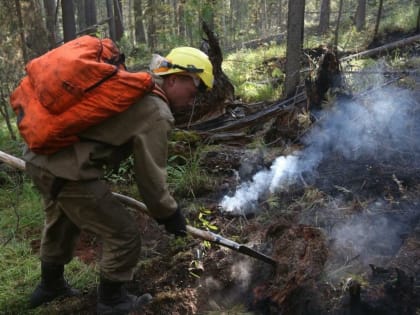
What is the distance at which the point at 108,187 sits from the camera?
2.77 m

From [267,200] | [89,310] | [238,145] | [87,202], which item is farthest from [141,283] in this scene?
[238,145]

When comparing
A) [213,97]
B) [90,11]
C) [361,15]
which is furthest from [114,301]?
[90,11]

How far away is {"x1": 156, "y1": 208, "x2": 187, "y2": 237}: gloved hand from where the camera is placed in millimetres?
2713

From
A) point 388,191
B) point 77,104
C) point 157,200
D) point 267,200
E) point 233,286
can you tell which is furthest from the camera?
point 267,200

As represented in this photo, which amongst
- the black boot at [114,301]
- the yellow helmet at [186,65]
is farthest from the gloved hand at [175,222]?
the yellow helmet at [186,65]

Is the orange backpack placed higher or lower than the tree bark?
higher

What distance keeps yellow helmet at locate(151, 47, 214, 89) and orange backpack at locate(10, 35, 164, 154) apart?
32 centimetres

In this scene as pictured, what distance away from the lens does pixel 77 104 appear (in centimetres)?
231

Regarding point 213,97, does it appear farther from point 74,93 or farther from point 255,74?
point 74,93

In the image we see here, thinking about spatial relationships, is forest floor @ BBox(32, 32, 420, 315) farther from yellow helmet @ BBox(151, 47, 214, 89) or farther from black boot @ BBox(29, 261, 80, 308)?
yellow helmet @ BBox(151, 47, 214, 89)

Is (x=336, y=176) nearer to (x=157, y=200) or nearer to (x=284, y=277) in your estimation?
(x=284, y=277)

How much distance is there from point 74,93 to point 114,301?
152cm

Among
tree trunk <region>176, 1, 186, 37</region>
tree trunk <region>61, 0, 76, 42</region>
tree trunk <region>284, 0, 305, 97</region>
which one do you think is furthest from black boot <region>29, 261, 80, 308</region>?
tree trunk <region>176, 1, 186, 37</region>

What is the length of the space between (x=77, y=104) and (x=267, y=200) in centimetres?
232
